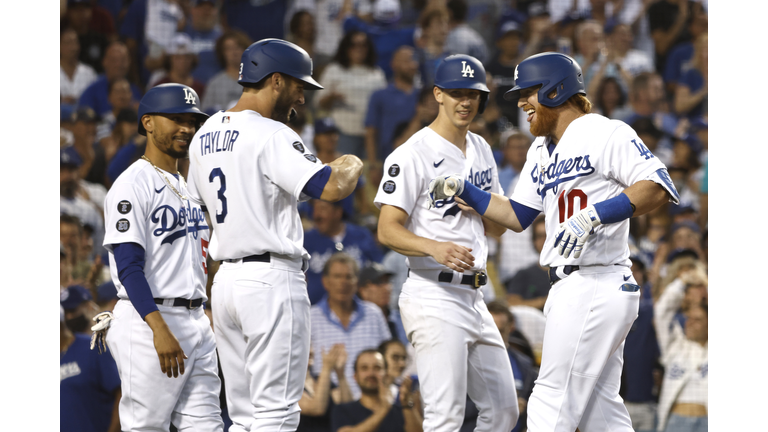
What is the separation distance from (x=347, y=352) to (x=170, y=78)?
376 centimetres

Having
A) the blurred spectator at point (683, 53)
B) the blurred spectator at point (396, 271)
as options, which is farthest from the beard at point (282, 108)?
the blurred spectator at point (683, 53)

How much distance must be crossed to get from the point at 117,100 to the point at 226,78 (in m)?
1.14

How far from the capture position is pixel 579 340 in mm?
3080

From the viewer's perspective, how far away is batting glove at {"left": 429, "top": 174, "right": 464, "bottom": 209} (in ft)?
11.2

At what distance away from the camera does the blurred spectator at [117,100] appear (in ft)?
24.9

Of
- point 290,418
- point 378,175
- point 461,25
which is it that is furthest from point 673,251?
point 290,418

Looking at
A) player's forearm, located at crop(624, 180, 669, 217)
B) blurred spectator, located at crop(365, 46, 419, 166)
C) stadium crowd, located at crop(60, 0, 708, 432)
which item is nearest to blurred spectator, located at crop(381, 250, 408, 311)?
stadium crowd, located at crop(60, 0, 708, 432)

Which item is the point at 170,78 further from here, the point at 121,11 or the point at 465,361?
the point at 465,361

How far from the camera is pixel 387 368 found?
5.90 m

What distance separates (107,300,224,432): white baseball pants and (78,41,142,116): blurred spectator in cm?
484

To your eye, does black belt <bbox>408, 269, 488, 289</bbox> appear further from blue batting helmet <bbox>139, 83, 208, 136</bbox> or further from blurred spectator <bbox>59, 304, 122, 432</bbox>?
blurred spectator <bbox>59, 304, 122, 432</bbox>

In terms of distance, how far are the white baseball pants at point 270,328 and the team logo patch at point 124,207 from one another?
0.52m

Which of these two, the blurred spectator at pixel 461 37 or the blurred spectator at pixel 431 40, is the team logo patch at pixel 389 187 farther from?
the blurred spectator at pixel 461 37

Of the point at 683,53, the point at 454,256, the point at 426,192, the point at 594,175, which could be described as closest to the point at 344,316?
the point at 426,192
